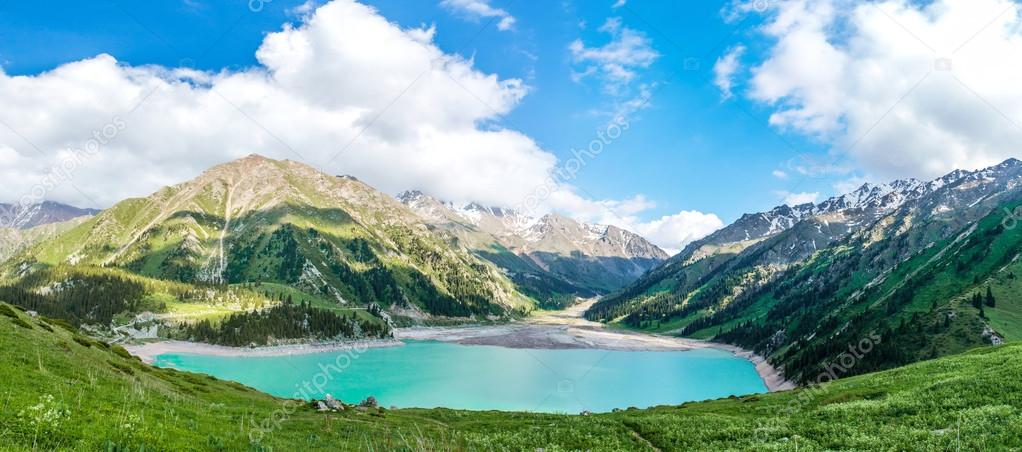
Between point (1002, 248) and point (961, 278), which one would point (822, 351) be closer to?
point (961, 278)

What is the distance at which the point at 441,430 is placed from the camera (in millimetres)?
27500

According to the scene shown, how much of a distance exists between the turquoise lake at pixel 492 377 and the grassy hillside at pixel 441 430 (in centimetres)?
5827

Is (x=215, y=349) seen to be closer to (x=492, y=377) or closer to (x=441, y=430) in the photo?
(x=492, y=377)

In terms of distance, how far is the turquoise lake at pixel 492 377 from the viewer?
327 ft

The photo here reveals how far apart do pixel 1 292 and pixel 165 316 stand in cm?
8717

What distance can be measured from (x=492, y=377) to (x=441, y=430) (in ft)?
344

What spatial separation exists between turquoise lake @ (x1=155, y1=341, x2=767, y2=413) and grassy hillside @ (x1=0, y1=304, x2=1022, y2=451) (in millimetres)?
58268

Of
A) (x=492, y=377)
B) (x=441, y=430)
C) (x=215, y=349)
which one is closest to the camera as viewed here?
(x=441, y=430)

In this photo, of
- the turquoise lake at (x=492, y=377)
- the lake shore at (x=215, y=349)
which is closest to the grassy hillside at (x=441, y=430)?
the turquoise lake at (x=492, y=377)

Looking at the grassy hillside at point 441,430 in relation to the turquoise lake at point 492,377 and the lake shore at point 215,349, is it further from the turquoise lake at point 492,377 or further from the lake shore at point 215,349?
the lake shore at point 215,349

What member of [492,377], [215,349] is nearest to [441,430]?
[492,377]

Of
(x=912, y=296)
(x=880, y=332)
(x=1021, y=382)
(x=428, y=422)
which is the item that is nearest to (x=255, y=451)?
(x=428, y=422)

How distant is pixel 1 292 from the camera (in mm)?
197625

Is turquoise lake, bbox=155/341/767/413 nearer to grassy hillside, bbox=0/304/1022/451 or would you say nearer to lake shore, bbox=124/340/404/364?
lake shore, bbox=124/340/404/364
